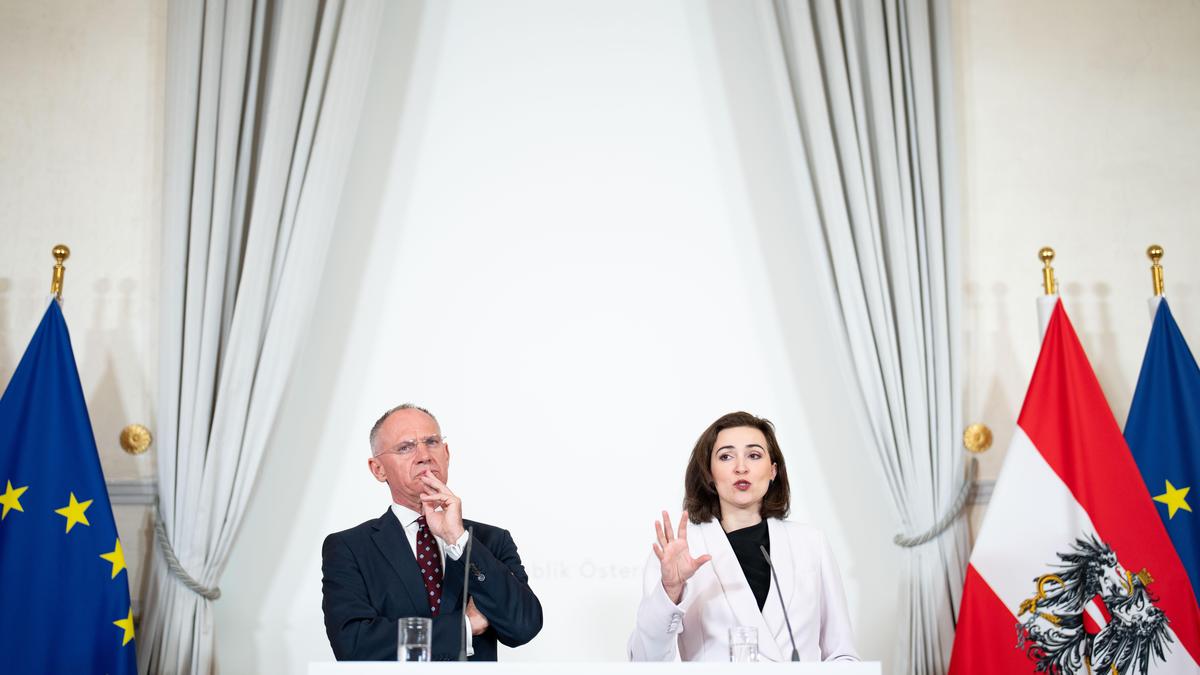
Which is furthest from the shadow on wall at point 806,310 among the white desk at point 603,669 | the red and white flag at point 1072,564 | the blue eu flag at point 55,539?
the blue eu flag at point 55,539

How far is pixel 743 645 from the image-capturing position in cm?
249

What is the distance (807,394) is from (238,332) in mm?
2107

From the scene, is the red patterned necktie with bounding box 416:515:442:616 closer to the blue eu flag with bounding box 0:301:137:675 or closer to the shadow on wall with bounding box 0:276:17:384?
the blue eu flag with bounding box 0:301:137:675

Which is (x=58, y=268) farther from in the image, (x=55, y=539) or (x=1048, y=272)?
(x=1048, y=272)

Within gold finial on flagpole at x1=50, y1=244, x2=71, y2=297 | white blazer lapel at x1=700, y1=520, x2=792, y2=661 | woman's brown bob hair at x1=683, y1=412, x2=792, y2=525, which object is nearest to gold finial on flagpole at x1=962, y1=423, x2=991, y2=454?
woman's brown bob hair at x1=683, y1=412, x2=792, y2=525

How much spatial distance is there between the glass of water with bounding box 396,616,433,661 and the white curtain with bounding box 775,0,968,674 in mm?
2144

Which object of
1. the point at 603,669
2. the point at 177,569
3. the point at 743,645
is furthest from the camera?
the point at 177,569

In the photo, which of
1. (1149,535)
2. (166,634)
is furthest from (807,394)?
(166,634)

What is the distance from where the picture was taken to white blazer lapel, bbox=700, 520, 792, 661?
3215 millimetres

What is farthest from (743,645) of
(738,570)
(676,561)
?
(738,570)

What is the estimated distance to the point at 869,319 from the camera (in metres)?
4.14

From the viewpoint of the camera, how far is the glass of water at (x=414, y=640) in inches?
93.6

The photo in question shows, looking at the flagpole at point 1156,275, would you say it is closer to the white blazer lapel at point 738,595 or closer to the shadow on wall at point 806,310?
the shadow on wall at point 806,310

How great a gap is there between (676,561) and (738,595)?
34 cm
